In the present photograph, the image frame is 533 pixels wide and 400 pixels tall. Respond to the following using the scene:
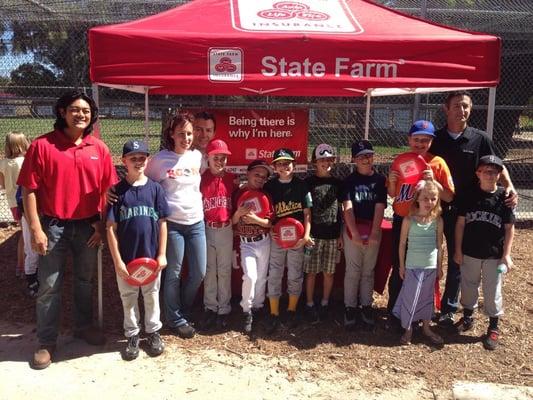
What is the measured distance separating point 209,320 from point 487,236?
7.68ft

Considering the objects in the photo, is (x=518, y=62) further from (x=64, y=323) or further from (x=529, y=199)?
(x=64, y=323)

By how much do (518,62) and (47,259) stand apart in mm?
12548

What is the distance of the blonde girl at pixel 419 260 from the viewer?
12.3 ft

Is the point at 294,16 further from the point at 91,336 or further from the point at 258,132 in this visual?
the point at 91,336

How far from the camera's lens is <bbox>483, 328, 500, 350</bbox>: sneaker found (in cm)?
378

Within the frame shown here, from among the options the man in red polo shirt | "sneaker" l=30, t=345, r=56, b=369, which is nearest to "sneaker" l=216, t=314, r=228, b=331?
the man in red polo shirt

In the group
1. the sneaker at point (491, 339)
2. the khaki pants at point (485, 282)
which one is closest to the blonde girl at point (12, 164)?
the khaki pants at point (485, 282)

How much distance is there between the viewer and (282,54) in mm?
3576

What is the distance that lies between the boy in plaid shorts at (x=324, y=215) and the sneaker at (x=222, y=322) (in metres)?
0.82

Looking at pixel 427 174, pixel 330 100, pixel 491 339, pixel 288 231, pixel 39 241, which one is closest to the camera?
pixel 39 241

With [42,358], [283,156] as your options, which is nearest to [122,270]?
[42,358]

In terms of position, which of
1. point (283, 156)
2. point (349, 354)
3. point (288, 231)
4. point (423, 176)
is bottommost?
point (349, 354)

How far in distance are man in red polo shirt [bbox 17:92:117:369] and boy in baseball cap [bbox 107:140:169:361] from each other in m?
0.20

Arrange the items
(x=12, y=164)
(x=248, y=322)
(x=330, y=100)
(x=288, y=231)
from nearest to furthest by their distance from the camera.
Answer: (x=288, y=231)
(x=248, y=322)
(x=12, y=164)
(x=330, y=100)
